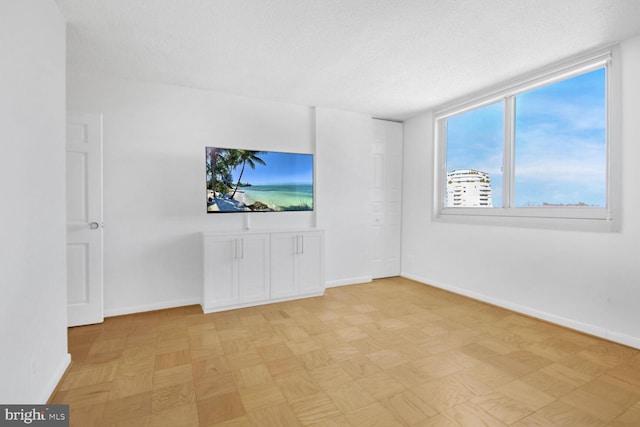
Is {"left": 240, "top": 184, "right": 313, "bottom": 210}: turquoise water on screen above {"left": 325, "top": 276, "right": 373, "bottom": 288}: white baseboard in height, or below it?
above

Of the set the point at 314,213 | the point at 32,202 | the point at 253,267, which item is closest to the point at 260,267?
the point at 253,267

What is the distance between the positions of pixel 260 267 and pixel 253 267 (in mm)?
84

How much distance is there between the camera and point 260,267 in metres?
3.53

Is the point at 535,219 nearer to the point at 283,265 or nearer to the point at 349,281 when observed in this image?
the point at 349,281

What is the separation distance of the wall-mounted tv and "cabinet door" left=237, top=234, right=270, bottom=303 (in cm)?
49

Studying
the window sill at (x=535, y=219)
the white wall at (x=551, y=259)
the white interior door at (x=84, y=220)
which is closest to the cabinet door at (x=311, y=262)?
the white wall at (x=551, y=259)

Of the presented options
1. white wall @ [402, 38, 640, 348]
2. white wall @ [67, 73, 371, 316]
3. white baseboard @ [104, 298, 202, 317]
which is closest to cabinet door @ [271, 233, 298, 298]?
white wall @ [67, 73, 371, 316]

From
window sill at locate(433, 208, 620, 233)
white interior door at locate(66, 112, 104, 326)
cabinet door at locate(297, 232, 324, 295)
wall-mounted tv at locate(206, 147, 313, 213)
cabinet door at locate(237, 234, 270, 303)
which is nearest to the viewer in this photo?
window sill at locate(433, 208, 620, 233)

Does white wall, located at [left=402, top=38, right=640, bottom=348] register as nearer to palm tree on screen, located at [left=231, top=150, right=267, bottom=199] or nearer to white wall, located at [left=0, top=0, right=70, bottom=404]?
palm tree on screen, located at [left=231, top=150, right=267, bottom=199]

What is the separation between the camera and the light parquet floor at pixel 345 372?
1702 mm

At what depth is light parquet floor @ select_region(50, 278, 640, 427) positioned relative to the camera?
1702 mm

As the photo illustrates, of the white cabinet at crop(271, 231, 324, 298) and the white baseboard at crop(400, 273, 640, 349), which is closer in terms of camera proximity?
the white baseboard at crop(400, 273, 640, 349)

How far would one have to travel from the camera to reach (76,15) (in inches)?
86.8

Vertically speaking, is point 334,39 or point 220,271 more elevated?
point 334,39
